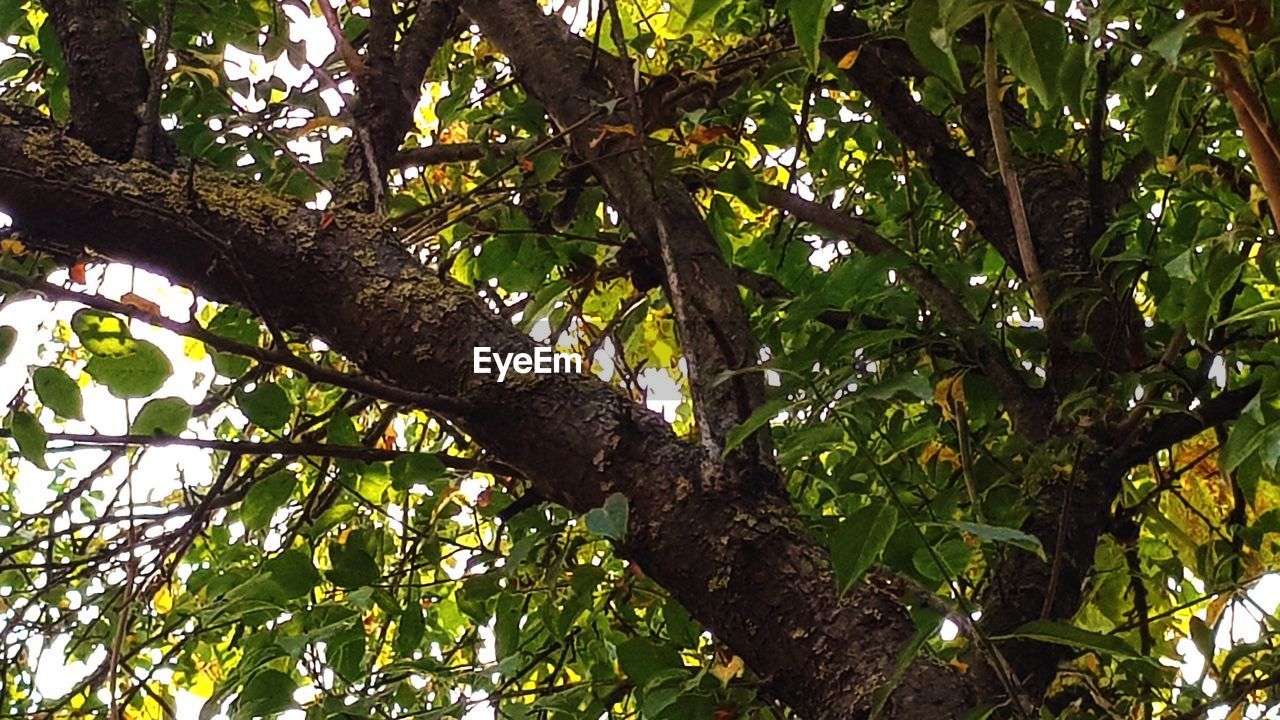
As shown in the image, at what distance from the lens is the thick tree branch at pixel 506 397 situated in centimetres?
63

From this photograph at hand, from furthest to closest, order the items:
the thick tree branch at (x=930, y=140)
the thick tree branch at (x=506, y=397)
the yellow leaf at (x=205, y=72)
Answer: the thick tree branch at (x=930, y=140)
the yellow leaf at (x=205, y=72)
the thick tree branch at (x=506, y=397)

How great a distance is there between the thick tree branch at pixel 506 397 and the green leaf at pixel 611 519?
5 centimetres

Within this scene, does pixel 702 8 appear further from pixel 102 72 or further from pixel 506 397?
pixel 102 72

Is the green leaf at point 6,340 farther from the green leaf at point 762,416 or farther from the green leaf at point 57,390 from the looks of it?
the green leaf at point 762,416

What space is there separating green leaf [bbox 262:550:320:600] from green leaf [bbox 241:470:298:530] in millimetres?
101

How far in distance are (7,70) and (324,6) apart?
1.36 ft

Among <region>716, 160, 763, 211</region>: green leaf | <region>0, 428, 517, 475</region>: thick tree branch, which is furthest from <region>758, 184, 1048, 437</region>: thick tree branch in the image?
<region>0, 428, 517, 475</region>: thick tree branch

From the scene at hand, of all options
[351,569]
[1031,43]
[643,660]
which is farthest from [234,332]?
[1031,43]

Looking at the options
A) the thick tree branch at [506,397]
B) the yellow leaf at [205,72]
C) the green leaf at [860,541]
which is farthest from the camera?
the yellow leaf at [205,72]

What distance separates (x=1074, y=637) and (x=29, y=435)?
0.62 m

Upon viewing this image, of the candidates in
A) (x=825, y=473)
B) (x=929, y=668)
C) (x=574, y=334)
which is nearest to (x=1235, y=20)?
(x=929, y=668)

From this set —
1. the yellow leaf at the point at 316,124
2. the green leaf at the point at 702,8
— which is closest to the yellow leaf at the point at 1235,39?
the green leaf at the point at 702,8

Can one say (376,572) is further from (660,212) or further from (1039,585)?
(1039,585)

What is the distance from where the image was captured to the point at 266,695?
69 cm
